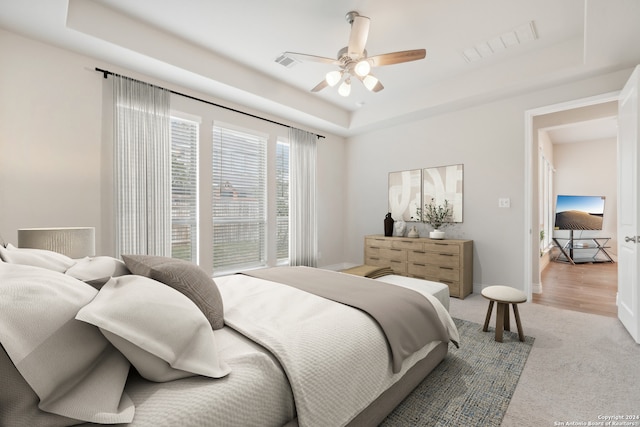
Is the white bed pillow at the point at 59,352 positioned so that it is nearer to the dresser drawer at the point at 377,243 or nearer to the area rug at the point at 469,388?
the area rug at the point at 469,388

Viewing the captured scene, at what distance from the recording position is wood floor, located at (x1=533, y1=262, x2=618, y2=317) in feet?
10.9

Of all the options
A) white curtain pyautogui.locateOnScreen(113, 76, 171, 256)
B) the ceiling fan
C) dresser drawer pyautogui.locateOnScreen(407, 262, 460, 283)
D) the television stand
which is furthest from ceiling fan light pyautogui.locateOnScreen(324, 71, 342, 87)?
the television stand

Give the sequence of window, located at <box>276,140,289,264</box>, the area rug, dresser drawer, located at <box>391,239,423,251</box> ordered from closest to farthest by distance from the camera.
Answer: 1. the area rug
2. dresser drawer, located at <box>391,239,423,251</box>
3. window, located at <box>276,140,289,264</box>

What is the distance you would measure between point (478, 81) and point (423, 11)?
4.94 ft

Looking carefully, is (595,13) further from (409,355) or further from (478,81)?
(409,355)

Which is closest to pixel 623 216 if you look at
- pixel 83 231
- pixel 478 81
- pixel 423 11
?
pixel 478 81

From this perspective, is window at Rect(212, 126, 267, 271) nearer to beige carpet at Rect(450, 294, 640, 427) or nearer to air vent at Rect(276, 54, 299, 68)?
air vent at Rect(276, 54, 299, 68)

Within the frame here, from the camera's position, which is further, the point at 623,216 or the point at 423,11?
the point at 623,216

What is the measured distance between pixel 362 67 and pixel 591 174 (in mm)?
7230

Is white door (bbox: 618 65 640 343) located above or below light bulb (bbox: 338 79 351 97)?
below

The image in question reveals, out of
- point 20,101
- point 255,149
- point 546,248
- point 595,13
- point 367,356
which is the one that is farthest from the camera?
point 546,248

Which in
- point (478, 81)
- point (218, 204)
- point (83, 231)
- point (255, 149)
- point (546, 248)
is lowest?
point (546, 248)

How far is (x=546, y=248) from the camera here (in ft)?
21.1

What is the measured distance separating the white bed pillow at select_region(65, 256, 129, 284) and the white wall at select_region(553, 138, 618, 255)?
27.7 ft
